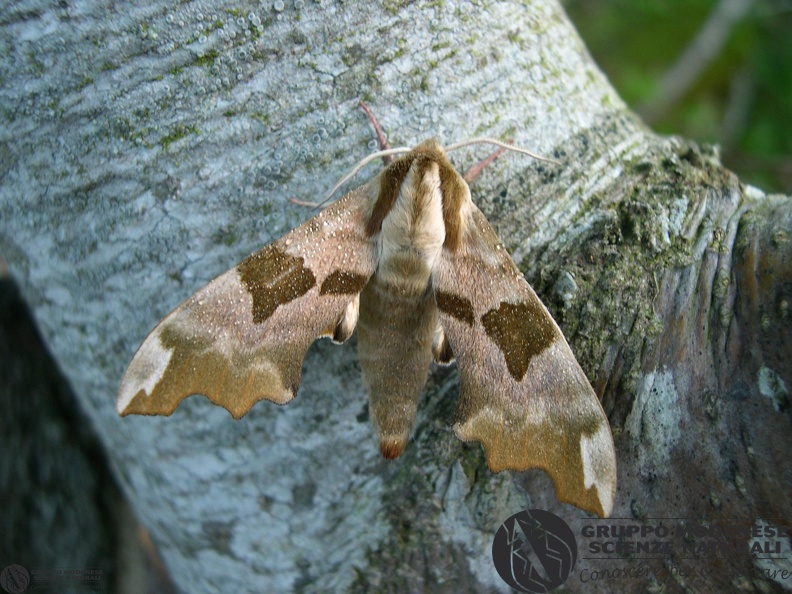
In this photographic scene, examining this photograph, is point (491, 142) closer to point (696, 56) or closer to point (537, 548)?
point (537, 548)

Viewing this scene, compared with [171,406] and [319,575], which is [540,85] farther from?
[319,575]

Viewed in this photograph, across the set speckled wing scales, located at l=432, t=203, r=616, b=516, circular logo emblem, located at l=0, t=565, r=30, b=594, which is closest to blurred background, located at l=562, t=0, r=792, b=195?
speckled wing scales, located at l=432, t=203, r=616, b=516

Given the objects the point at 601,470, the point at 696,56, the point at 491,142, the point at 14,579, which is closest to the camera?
the point at 601,470

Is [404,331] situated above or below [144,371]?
below

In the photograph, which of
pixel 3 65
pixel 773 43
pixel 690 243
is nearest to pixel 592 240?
pixel 690 243

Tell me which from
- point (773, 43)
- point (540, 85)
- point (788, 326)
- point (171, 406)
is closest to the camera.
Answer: point (788, 326)

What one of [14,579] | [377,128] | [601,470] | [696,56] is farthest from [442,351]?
[696,56]
